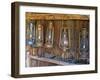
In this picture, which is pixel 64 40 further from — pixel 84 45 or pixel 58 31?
pixel 84 45

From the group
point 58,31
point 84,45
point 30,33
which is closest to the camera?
point 30,33

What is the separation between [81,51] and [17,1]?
76 cm

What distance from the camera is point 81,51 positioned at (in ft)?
7.30

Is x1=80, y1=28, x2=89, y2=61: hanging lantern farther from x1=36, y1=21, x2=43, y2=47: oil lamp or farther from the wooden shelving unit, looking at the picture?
x1=36, y1=21, x2=43, y2=47: oil lamp

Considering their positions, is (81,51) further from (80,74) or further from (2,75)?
(2,75)

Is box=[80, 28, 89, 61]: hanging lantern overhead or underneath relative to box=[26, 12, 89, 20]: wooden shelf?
underneath

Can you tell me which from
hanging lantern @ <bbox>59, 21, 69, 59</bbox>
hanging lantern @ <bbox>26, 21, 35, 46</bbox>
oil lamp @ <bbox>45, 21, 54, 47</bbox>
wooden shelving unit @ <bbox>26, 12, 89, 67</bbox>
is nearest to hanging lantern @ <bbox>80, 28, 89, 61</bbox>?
wooden shelving unit @ <bbox>26, 12, 89, 67</bbox>

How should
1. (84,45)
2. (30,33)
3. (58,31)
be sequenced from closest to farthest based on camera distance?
(30,33), (58,31), (84,45)

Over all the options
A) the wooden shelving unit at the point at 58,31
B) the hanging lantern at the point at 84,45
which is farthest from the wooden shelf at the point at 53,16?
the hanging lantern at the point at 84,45

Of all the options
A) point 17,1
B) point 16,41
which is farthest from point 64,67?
point 17,1

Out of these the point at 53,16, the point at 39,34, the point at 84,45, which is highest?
the point at 53,16

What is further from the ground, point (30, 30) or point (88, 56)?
point (30, 30)

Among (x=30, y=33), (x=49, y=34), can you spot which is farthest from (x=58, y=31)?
(x=30, y=33)

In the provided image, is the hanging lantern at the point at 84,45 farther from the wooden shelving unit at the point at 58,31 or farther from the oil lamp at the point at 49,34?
the oil lamp at the point at 49,34
